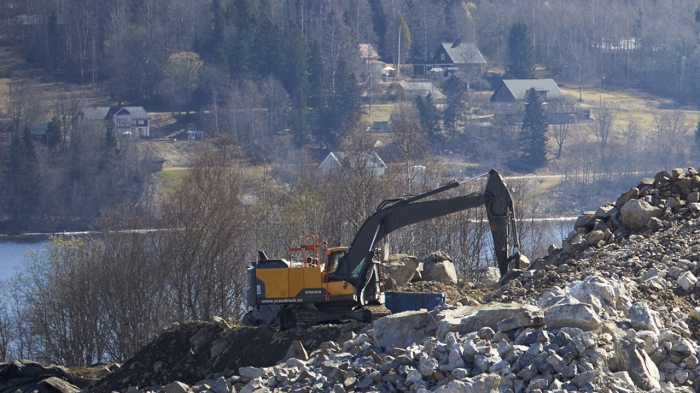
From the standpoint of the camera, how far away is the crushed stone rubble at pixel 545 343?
1190 cm

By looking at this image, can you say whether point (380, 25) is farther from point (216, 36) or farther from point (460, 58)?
point (216, 36)

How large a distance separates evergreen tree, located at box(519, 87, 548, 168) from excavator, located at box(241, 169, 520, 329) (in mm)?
69873

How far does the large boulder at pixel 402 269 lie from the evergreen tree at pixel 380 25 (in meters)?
101

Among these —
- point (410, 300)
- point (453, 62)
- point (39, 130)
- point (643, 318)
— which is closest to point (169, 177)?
point (39, 130)

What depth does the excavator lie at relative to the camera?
1903 centimetres

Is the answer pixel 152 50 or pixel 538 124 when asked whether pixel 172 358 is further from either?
pixel 152 50

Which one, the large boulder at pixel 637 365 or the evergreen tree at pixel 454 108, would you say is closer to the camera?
the large boulder at pixel 637 365

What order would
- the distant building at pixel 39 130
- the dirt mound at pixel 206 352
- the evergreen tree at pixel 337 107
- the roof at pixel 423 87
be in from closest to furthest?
the dirt mound at pixel 206 352
the distant building at pixel 39 130
the evergreen tree at pixel 337 107
the roof at pixel 423 87

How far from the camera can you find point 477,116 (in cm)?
10250

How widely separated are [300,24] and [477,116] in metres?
26.2

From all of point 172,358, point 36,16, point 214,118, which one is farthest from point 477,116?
point 172,358

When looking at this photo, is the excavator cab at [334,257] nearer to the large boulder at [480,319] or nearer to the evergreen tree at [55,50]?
the large boulder at [480,319]

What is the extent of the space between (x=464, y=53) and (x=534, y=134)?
106 feet

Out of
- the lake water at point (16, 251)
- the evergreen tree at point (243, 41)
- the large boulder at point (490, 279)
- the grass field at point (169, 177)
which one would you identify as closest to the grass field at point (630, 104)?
the evergreen tree at point (243, 41)
